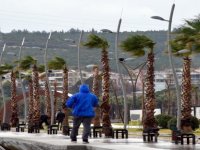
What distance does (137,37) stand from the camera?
3347 centimetres

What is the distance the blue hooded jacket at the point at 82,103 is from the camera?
18.3 meters

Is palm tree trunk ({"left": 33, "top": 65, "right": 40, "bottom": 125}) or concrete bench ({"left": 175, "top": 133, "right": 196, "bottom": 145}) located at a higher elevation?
palm tree trunk ({"left": 33, "top": 65, "right": 40, "bottom": 125})

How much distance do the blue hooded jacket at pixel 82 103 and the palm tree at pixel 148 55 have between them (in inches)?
570

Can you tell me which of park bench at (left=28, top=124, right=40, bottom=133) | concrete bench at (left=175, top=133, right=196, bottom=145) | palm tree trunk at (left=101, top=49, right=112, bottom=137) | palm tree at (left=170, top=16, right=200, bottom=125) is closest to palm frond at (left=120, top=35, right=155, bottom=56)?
palm tree at (left=170, top=16, right=200, bottom=125)

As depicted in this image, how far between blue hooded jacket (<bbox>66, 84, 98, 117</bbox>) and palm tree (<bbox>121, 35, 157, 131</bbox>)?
14468mm

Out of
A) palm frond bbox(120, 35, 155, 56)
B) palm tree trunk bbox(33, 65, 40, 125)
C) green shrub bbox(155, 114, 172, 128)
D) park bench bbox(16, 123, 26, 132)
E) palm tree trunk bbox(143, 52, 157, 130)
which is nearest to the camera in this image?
palm tree trunk bbox(143, 52, 157, 130)

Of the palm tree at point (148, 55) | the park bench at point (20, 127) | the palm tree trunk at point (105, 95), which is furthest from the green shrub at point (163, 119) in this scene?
the palm tree at point (148, 55)

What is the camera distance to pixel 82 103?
60.1 ft

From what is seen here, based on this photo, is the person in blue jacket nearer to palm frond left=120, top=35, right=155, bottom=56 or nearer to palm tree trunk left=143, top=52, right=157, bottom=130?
palm tree trunk left=143, top=52, right=157, bottom=130

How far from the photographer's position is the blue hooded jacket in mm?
18312

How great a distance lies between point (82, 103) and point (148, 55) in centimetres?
1503

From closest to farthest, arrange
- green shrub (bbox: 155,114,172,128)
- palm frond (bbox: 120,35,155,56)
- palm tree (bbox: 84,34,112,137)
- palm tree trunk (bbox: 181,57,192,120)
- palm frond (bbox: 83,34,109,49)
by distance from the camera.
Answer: palm tree trunk (bbox: 181,57,192,120)
palm frond (bbox: 120,35,155,56)
palm tree (bbox: 84,34,112,137)
palm frond (bbox: 83,34,109,49)
green shrub (bbox: 155,114,172,128)

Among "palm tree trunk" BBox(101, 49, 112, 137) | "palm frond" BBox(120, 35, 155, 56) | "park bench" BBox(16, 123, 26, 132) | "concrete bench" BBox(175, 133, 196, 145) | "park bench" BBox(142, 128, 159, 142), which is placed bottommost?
"concrete bench" BBox(175, 133, 196, 145)

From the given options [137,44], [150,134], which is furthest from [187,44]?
[150,134]
